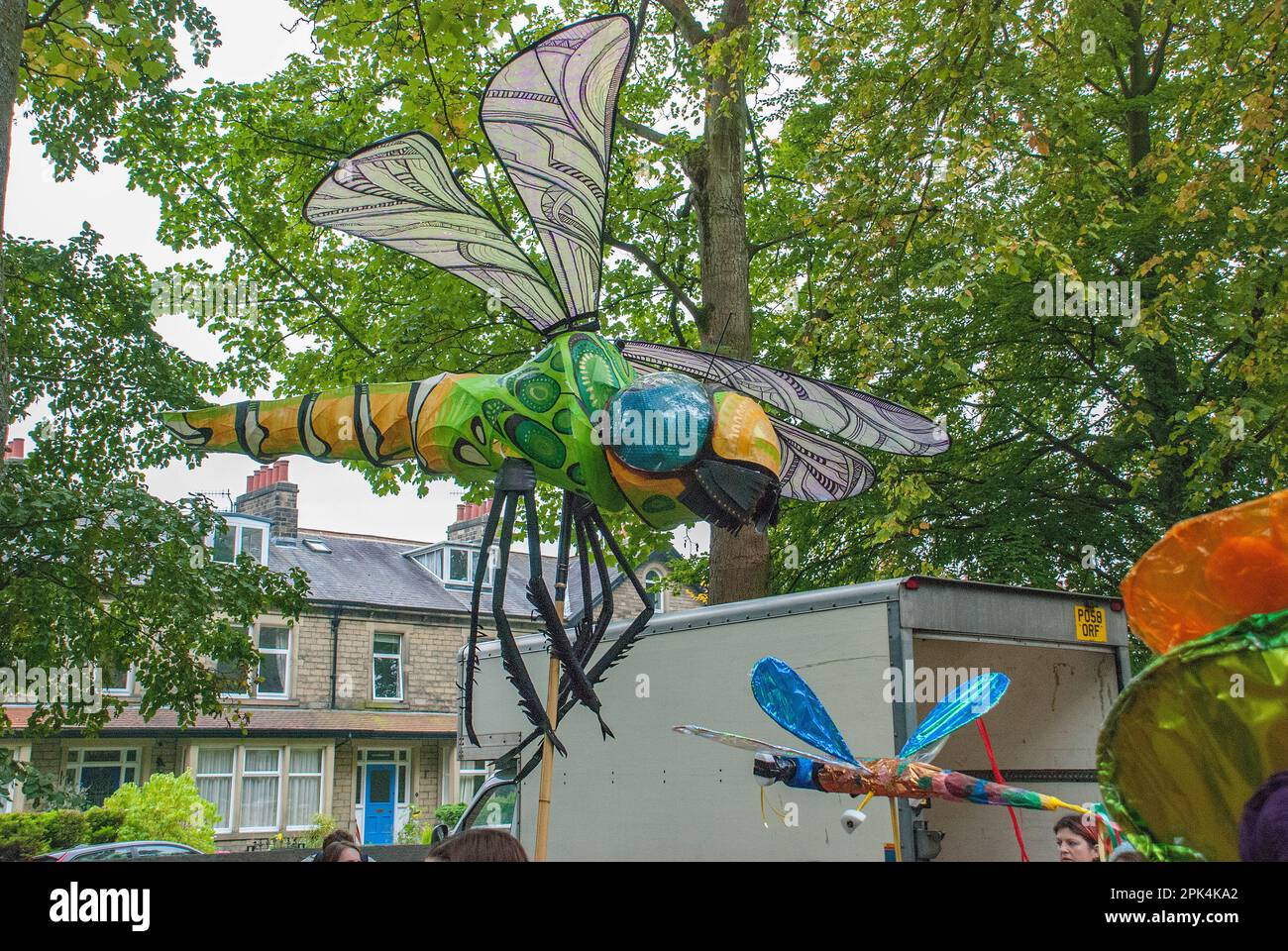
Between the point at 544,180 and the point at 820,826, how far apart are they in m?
3.75

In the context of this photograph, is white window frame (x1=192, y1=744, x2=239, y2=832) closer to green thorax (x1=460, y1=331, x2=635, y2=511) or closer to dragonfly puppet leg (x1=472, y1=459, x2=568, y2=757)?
dragonfly puppet leg (x1=472, y1=459, x2=568, y2=757)

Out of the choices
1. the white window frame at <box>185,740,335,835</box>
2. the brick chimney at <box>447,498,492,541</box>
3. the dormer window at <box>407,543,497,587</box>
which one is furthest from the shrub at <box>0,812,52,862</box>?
the brick chimney at <box>447,498,492,541</box>

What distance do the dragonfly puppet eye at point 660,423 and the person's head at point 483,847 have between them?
2.06m

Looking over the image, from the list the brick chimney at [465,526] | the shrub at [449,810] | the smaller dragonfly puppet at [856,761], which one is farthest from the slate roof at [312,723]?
the smaller dragonfly puppet at [856,761]

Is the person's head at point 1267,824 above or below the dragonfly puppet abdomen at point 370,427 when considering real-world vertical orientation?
below

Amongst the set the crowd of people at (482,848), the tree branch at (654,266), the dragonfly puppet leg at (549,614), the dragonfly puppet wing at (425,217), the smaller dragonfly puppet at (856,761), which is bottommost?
the crowd of people at (482,848)

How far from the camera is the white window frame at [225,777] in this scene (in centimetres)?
2452

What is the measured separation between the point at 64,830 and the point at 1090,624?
750 inches

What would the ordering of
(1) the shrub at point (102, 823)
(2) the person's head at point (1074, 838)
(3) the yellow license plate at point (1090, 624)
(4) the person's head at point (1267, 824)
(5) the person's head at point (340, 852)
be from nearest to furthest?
(4) the person's head at point (1267, 824) < (5) the person's head at point (340, 852) < (2) the person's head at point (1074, 838) < (3) the yellow license plate at point (1090, 624) < (1) the shrub at point (102, 823)

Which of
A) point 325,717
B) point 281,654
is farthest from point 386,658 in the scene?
point 281,654

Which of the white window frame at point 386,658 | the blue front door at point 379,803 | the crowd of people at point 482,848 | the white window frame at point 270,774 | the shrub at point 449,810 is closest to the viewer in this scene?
the crowd of people at point 482,848

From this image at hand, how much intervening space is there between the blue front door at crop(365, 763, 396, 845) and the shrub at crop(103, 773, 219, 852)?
19.5 feet

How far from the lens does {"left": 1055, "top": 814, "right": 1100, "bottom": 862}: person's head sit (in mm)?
5863

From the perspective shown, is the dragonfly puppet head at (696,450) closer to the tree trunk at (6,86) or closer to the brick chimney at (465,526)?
the tree trunk at (6,86)
